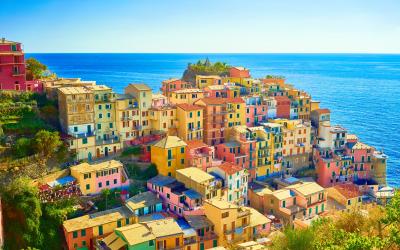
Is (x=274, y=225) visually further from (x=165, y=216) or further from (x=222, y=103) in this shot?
(x=222, y=103)

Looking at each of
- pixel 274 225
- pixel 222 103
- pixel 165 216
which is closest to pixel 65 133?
pixel 165 216

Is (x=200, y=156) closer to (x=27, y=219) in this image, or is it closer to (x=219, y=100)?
(x=219, y=100)

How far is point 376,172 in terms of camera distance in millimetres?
65625

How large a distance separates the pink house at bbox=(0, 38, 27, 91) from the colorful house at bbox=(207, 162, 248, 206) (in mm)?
27252

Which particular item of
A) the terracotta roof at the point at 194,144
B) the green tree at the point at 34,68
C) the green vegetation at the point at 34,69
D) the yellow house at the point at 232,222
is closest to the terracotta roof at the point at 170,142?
the terracotta roof at the point at 194,144

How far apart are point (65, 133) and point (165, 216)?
16.9 m

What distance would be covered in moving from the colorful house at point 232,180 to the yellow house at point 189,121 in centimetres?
779

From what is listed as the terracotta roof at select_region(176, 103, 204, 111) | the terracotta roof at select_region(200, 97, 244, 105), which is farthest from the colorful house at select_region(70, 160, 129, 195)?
the terracotta roof at select_region(200, 97, 244, 105)

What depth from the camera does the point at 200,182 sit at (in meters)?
47.1

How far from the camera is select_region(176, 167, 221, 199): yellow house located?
47.1m

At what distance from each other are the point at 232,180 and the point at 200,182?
18.4 feet

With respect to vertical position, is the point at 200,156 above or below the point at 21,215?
above

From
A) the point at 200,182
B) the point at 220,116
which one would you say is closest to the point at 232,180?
the point at 200,182

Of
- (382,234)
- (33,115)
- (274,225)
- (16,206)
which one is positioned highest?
(33,115)
